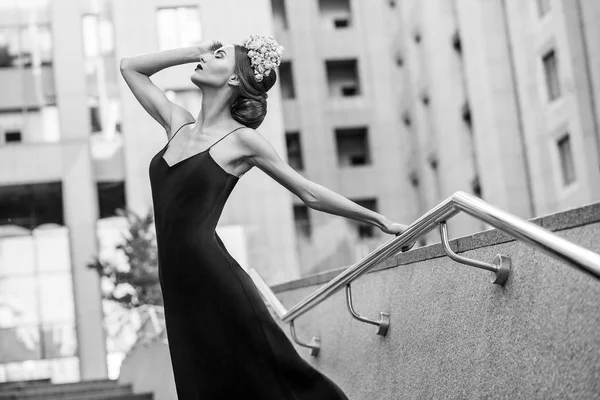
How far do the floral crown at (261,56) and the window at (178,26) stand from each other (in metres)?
26.0

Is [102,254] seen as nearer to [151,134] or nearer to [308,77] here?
[151,134]

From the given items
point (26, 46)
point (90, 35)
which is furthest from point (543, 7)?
point (26, 46)

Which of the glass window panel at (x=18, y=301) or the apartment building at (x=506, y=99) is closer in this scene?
the apartment building at (x=506, y=99)

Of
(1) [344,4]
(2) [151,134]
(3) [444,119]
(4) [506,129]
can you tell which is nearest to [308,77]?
(1) [344,4]

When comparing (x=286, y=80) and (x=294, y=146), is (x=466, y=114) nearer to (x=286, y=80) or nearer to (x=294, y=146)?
(x=294, y=146)

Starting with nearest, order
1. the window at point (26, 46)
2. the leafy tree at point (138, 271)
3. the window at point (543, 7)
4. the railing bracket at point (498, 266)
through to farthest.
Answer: the railing bracket at point (498, 266) → the leafy tree at point (138, 271) → the window at point (543, 7) → the window at point (26, 46)

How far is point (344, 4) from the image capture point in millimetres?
37250

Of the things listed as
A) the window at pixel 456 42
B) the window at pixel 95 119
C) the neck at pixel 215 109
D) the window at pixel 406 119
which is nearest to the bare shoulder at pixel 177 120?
the neck at pixel 215 109

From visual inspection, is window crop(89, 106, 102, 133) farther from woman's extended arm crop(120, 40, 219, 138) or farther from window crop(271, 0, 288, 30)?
woman's extended arm crop(120, 40, 219, 138)

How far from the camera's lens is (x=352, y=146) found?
37.0 meters

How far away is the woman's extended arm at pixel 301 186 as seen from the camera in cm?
400

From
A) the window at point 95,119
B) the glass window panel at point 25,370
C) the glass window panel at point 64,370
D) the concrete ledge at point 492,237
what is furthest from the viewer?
the window at point 95,119

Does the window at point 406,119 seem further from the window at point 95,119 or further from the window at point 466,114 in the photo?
the window at point 95,119

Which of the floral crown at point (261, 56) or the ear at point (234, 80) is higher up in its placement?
the floral crown at point (261, 56)
